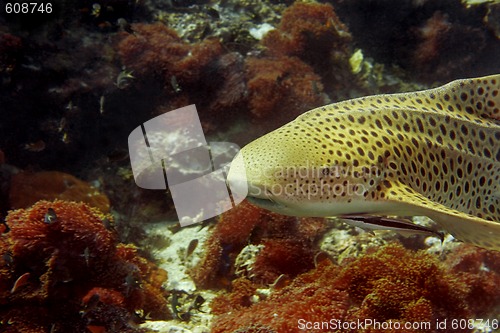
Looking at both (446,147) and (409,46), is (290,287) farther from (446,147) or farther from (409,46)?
(409,46)

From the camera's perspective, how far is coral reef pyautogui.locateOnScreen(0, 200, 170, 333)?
383 cm

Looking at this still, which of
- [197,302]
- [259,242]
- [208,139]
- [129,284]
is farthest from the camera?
[208,139]

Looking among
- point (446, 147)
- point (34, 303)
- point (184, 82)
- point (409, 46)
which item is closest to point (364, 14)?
point (409, 46)

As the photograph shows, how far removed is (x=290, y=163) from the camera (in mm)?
2633

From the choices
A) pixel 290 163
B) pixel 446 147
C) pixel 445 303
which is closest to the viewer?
pixel 290 163

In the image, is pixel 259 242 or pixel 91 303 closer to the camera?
pixel 91 303

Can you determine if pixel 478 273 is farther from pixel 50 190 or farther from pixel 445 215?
pixel 50 190

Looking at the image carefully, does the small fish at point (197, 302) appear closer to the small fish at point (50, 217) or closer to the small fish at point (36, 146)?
the small fish at point (50, 217)

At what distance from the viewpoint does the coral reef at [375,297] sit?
10.3 ft

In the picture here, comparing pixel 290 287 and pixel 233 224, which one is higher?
pixel 290 287

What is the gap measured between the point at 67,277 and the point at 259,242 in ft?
7.38

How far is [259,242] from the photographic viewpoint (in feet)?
15.6

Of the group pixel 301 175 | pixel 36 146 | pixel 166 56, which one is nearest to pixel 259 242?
pixel 301 175

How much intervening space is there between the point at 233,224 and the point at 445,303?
260 cm
